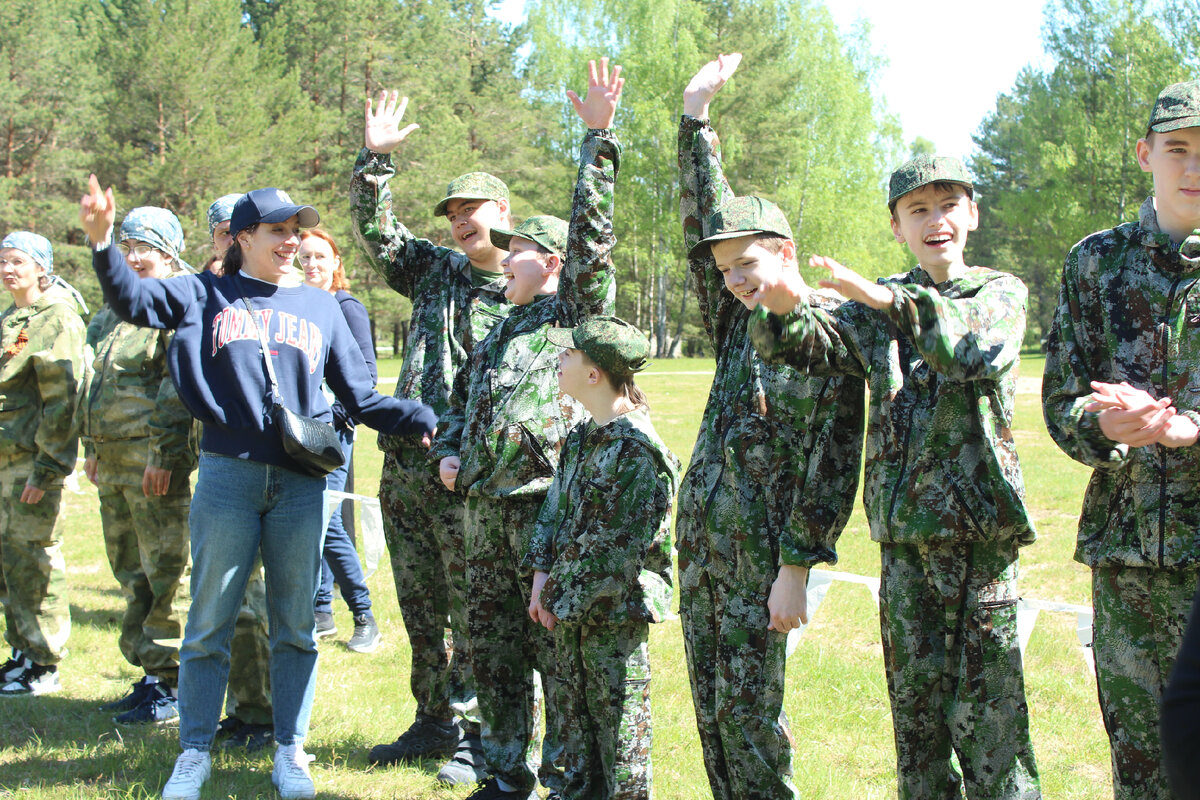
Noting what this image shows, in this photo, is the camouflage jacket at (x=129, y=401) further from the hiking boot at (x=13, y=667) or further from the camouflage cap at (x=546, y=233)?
the camouflage cap at (x=546, y=233)

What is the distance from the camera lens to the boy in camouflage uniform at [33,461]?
5.94 m

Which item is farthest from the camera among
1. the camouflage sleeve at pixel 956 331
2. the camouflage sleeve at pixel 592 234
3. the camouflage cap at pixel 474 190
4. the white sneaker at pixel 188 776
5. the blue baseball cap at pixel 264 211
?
the camouflage cap at pixel 474 190

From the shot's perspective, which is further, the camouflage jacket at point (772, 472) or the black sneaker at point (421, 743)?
the black sneaker at point (421, 743)

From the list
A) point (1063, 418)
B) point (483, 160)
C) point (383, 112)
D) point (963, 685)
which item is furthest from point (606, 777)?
point (483, 160)

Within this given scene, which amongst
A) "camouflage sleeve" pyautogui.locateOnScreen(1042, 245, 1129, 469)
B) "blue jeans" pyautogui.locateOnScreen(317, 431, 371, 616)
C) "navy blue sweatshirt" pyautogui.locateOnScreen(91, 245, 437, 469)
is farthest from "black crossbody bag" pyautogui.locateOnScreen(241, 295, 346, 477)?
"camouflage sleeve" pyautogui.locateOnScreen(1042, 245, 1129, 469)

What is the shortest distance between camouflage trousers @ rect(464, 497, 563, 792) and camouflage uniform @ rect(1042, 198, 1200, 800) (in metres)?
2.09

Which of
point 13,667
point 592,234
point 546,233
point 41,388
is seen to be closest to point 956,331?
point 592,234

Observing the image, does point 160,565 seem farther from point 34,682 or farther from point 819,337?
point 819,337

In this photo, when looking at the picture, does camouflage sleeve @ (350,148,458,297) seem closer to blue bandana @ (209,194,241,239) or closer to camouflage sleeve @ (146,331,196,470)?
blue bandana @ (209,194,241,239)

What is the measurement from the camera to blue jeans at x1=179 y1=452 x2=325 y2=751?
167 inches

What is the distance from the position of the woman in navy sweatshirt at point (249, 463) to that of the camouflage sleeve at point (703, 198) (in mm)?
1507

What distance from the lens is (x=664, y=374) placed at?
31.1m

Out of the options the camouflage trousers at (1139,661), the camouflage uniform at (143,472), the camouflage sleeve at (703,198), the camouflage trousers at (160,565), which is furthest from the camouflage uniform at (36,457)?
the camouflage trousers at (1139,661)

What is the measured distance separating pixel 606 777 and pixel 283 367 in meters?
2.21
